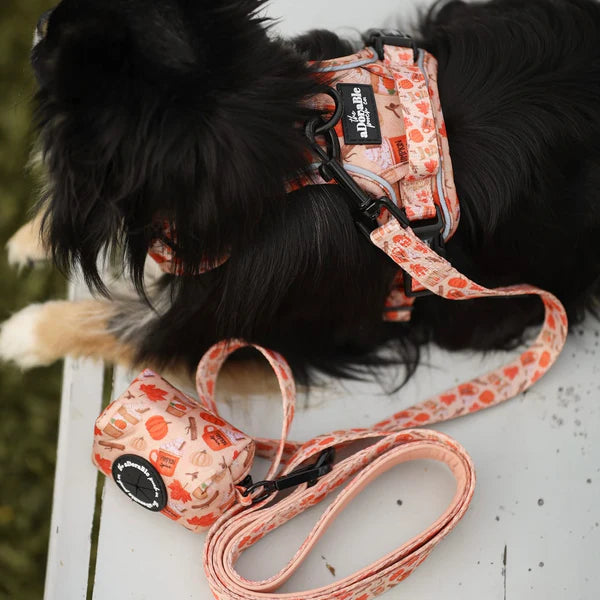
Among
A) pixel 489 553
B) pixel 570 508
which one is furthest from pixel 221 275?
pixel 570 508

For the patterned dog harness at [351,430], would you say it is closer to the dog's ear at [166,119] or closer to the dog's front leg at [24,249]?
the dog's ear at [166,119]

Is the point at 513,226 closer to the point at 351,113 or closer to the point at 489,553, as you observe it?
the point at 351,113

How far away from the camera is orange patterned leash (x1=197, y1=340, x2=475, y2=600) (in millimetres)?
1386

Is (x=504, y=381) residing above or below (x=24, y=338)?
below

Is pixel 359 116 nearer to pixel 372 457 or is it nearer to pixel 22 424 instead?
pixel 372 457

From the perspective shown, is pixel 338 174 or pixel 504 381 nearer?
pixel 338 174

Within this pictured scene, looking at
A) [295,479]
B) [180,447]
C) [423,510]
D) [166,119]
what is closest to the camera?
[166,119]

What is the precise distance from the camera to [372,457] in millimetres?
1536

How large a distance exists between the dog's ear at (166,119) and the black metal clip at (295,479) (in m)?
0.48

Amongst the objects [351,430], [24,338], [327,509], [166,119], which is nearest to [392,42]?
[166,119]

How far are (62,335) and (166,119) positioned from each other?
84 cm

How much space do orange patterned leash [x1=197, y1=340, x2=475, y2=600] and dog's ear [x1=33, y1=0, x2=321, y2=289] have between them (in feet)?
1.46

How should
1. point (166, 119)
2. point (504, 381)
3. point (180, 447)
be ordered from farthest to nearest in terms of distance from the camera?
point (504, 381), point (180, 447), point (166, 119)

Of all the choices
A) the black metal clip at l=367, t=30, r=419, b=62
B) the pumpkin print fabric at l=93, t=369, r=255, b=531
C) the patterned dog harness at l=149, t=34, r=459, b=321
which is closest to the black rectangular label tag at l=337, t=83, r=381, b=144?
the patterned dog harness at l=149, t=34, r=459, b=321
